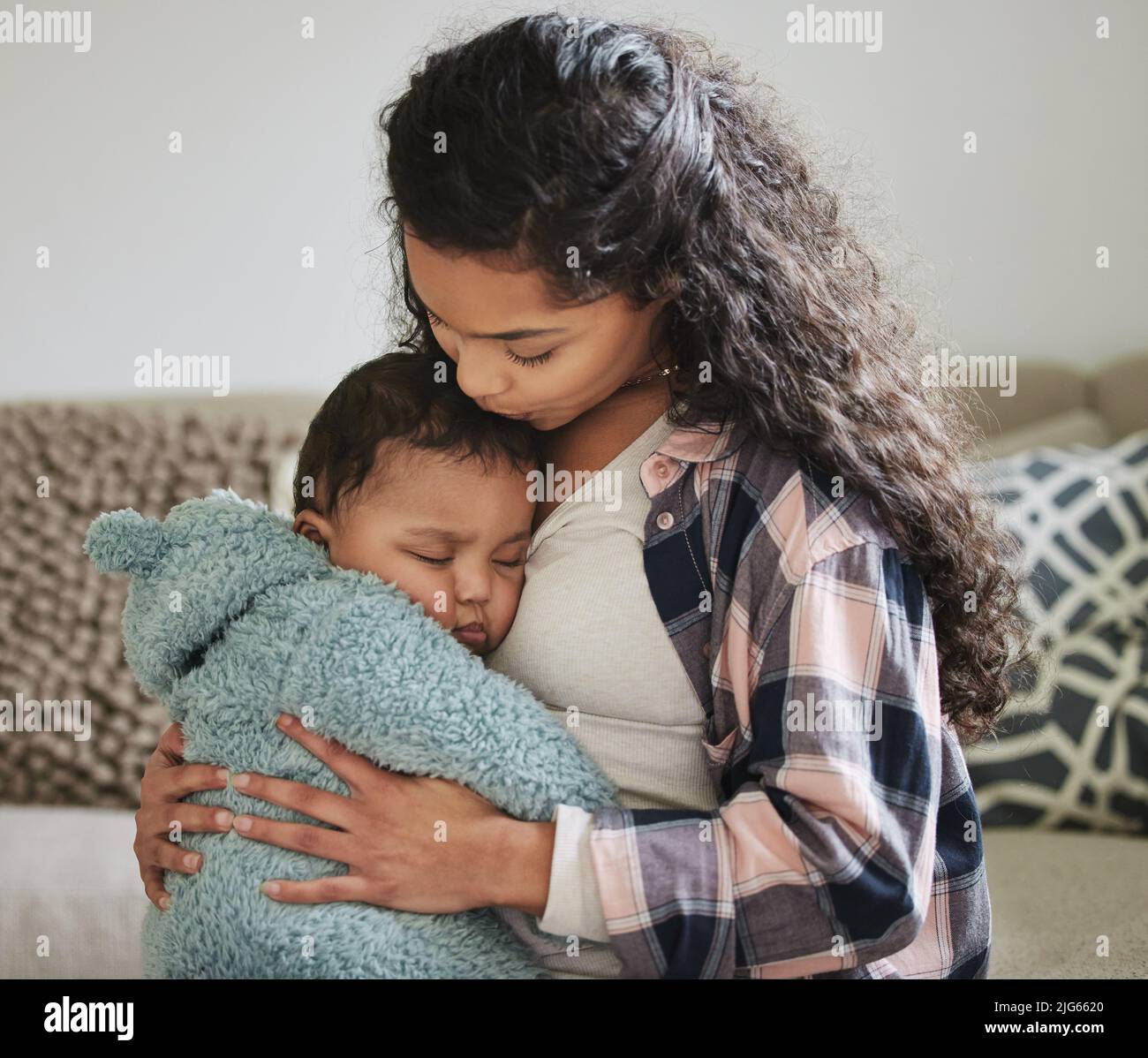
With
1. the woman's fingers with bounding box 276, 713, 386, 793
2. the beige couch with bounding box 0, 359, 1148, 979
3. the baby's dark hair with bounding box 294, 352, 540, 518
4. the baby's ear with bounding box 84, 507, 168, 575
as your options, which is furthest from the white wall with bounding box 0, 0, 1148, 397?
the woman's fingers with bounding box 276, 713, 386, 793

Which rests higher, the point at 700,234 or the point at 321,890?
the point at 700,234

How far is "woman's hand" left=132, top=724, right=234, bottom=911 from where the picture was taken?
92 cm

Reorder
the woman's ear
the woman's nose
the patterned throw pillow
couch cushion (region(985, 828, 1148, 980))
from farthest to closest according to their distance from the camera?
the patterned throw pillow, couch cushion (region(985, 828, 1148, 980)), the woman's ear, the woman's nose

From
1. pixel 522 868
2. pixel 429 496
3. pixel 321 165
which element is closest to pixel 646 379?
pixel 429 496

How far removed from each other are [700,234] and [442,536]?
321 mm

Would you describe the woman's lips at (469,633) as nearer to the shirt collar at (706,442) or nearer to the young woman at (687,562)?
the young woman at (687,562)

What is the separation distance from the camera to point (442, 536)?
996mm

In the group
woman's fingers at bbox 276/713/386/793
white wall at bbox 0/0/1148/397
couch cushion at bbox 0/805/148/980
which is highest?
white wall at bbox 0/0/1148/397

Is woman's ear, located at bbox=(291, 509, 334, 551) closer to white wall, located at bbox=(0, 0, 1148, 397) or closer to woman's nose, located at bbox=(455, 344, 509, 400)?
woman's nose, located at bbox=(455, 344, 509, 400)

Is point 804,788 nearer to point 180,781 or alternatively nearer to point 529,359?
point 529,359

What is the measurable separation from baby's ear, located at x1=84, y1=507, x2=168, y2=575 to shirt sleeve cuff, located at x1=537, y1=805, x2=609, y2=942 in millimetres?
405

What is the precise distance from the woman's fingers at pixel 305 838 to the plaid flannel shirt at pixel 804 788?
18 centimetres

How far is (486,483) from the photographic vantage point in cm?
101

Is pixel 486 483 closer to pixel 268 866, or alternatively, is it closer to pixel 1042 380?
pixel 268 866
